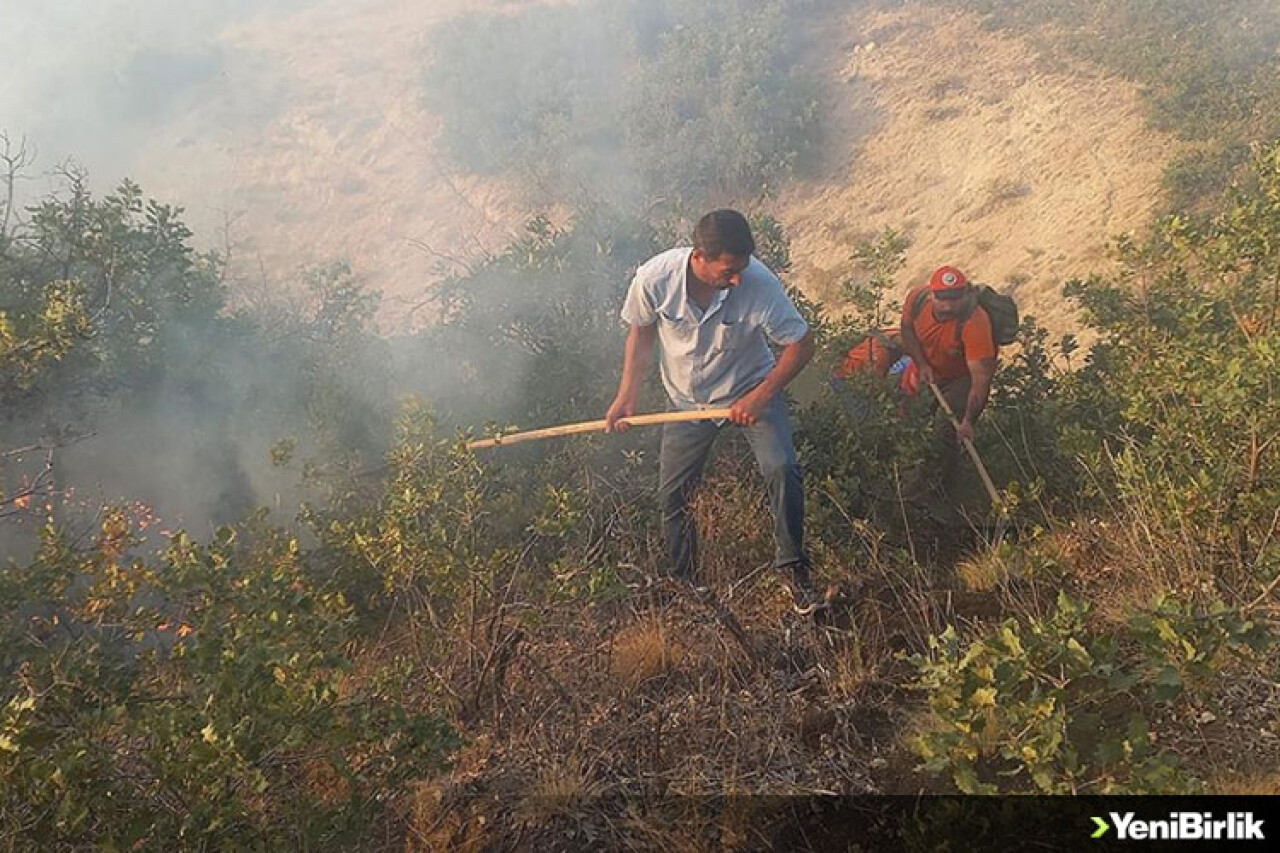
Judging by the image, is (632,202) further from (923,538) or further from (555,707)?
(555,707)

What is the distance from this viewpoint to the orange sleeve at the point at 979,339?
4.13 metres

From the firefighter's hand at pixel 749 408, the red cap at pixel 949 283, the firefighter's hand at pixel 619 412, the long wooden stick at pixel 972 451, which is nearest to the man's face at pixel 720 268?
the firefighter's hand at pixel 749 408

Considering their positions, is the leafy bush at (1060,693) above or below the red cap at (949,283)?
below

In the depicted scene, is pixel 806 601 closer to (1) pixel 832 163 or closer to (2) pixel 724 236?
(2) pixel 724 236

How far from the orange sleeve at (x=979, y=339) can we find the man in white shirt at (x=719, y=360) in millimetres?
1280

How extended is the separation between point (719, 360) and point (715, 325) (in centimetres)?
15

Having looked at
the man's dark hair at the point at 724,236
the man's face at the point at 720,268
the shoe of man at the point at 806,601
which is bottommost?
the shoe of man at the point at 806,601

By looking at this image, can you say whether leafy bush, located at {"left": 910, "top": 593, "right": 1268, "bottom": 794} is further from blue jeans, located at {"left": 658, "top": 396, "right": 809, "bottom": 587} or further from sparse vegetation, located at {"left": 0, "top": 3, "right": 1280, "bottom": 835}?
blue jeans, located at {"left": 658, "top": 396, "right": 809, "bottom": 587}

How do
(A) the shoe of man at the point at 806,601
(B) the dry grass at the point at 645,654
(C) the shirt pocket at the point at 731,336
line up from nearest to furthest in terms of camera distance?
(B) the dry grass at the point at 645,654 → (A) the shoe of man at the point at 806,601 → (C) the shirt pocket at the point at 731,336

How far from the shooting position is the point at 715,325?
3.27m

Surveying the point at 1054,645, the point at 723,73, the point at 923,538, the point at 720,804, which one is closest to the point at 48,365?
the point at 720,804

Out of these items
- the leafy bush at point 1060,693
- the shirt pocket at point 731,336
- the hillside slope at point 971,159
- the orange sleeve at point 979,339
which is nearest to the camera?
the leafy bush at point 1060,693

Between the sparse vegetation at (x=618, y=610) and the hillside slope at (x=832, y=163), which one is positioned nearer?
the sparse vegetation at (x=618, y=610)

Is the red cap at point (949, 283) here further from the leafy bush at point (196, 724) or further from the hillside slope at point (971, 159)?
the hillside slope at point (971, 159)
